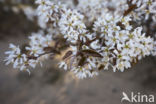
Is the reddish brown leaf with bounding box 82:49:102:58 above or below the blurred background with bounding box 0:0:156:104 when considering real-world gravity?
above

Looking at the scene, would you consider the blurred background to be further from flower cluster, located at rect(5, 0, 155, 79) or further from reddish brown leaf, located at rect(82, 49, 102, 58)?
reddish brown leaf, located at rect(82, 49, 102, 58)

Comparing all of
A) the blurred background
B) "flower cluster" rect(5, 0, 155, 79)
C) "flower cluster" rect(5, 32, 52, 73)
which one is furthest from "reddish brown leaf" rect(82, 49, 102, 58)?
the blurred background


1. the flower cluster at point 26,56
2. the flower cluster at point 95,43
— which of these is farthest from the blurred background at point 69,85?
the flower cluster at point 26,56

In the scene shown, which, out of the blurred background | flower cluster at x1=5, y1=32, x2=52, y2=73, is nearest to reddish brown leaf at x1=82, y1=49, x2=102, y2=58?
flower cluster at x1=5, y1=32, x2=52, y2=73

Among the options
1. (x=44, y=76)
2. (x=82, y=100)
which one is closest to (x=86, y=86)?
(x=82, y=100)

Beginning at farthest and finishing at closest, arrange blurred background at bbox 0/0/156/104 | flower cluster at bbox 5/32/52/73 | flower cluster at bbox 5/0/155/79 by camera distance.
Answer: blurred background at bbox 0/0/156/104 < flower cluster at bbox 5/32/52/73 < flower cluster at bbox 5/0/155/79

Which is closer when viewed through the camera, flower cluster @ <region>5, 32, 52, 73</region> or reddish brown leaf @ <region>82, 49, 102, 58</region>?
reddish brown leaf @ <region>82, 49, 102, 58</region>

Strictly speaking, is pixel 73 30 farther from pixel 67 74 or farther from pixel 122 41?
pixel 67 74

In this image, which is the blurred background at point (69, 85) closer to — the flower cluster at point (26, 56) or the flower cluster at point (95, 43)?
the flower cluster at point (95, 43)

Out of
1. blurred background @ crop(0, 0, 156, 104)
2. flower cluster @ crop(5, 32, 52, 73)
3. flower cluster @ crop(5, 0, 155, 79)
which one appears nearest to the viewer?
flower cluster @ crop(5, 0, 155, 79)
